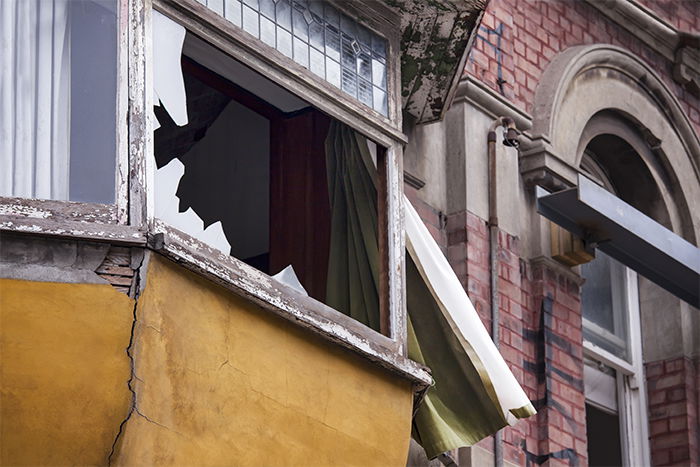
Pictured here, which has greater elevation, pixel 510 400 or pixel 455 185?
pixel 455 185

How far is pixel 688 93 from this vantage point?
42.2ft

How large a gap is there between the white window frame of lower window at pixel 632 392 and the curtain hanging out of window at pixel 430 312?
2.97 m

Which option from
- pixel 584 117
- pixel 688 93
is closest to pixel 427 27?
pixel 584 117

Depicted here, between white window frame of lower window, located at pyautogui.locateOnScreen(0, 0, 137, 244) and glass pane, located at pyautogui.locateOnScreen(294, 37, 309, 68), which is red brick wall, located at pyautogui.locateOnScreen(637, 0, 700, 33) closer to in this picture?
glass pane, located at pyautogui.locateOnScreen(294, 37, 309, 68)

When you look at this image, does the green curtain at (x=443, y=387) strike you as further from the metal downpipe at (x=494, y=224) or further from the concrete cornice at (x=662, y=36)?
the concrete cornice at (x=662, y=36)

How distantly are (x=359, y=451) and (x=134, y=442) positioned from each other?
138cm

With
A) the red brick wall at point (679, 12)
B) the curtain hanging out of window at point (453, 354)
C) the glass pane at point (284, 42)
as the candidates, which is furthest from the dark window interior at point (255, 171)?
the red brick wall at point (679, 12)

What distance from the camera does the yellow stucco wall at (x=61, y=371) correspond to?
6.30 metres

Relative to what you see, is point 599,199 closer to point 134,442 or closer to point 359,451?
point 359,451

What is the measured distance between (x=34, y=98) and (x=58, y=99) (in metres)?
0.10

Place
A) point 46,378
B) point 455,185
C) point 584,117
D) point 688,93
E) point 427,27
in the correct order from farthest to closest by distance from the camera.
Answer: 1. point 688,93
2. point 584,117
3. point 455,185
4. point 427,27
5. point 46,378

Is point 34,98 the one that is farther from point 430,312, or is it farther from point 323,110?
point 430,312

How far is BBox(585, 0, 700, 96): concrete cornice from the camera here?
12102 millimetres

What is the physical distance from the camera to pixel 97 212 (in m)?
6.74
